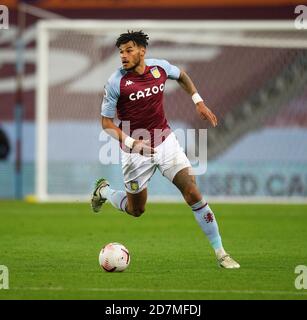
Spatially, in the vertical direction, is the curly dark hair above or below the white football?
above

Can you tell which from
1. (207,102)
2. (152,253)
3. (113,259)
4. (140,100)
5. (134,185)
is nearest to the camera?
(113,259)

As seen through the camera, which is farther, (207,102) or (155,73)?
(207,102)

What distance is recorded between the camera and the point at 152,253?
10.7 m

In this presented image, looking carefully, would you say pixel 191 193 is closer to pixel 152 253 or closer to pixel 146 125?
pixel 146 125

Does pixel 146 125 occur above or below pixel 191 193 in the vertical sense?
above

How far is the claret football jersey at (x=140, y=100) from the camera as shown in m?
9.70

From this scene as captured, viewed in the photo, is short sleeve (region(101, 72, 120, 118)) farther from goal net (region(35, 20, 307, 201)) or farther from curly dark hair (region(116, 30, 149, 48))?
goal net (region(35, 20, 307, 201))

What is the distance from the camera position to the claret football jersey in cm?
970

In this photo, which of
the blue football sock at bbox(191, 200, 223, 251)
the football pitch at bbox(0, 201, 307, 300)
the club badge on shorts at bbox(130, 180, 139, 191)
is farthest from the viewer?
the club badge on shorts at bbox(130, 180, 139, 191)

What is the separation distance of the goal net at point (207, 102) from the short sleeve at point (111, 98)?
8.44 m

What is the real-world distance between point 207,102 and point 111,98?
12855 millimetres

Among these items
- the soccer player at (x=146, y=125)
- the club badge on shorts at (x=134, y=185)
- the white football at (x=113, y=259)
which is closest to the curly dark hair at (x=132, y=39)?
the soccer player at (x=146, y=125)

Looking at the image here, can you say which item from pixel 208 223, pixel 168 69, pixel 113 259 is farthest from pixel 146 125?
pixel 113 259

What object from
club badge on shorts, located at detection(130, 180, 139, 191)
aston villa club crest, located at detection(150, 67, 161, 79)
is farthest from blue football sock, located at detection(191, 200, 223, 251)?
aston villa club crest, located at detection(150, 67, 161, 79)
